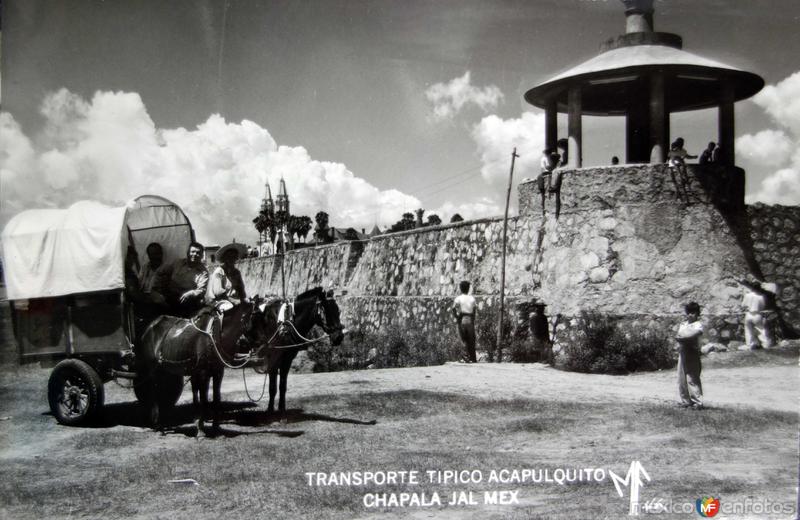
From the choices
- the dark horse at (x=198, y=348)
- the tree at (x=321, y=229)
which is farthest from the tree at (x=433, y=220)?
the dark horse at (x=198, y=348)

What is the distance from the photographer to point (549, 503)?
588 cm

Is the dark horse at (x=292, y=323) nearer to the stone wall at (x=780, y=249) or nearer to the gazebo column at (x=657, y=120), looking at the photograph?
the gazebo column at (x=657, y=120)

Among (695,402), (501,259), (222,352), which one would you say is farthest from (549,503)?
(501,259)

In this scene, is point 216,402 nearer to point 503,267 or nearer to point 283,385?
point 283,385

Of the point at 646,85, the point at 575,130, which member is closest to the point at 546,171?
the point at 575,130

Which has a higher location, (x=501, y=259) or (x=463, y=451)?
(x=501, y=259)

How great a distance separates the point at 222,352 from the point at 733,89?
9.97 meters

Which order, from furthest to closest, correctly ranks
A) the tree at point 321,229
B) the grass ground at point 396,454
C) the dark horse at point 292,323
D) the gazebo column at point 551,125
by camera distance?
the tree at point 321,229, the gazebo column at point 551,125, the dark horse at point 292,323, the grass ground at point 396,454

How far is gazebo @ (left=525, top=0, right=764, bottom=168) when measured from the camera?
1165cm

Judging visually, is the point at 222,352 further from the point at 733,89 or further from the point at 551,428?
the point at 733,89

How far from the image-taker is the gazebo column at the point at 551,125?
14.0 meters

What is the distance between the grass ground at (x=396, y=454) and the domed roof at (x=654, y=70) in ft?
16.7

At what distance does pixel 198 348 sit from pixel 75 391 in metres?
1.62

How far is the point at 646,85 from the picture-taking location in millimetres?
13781
